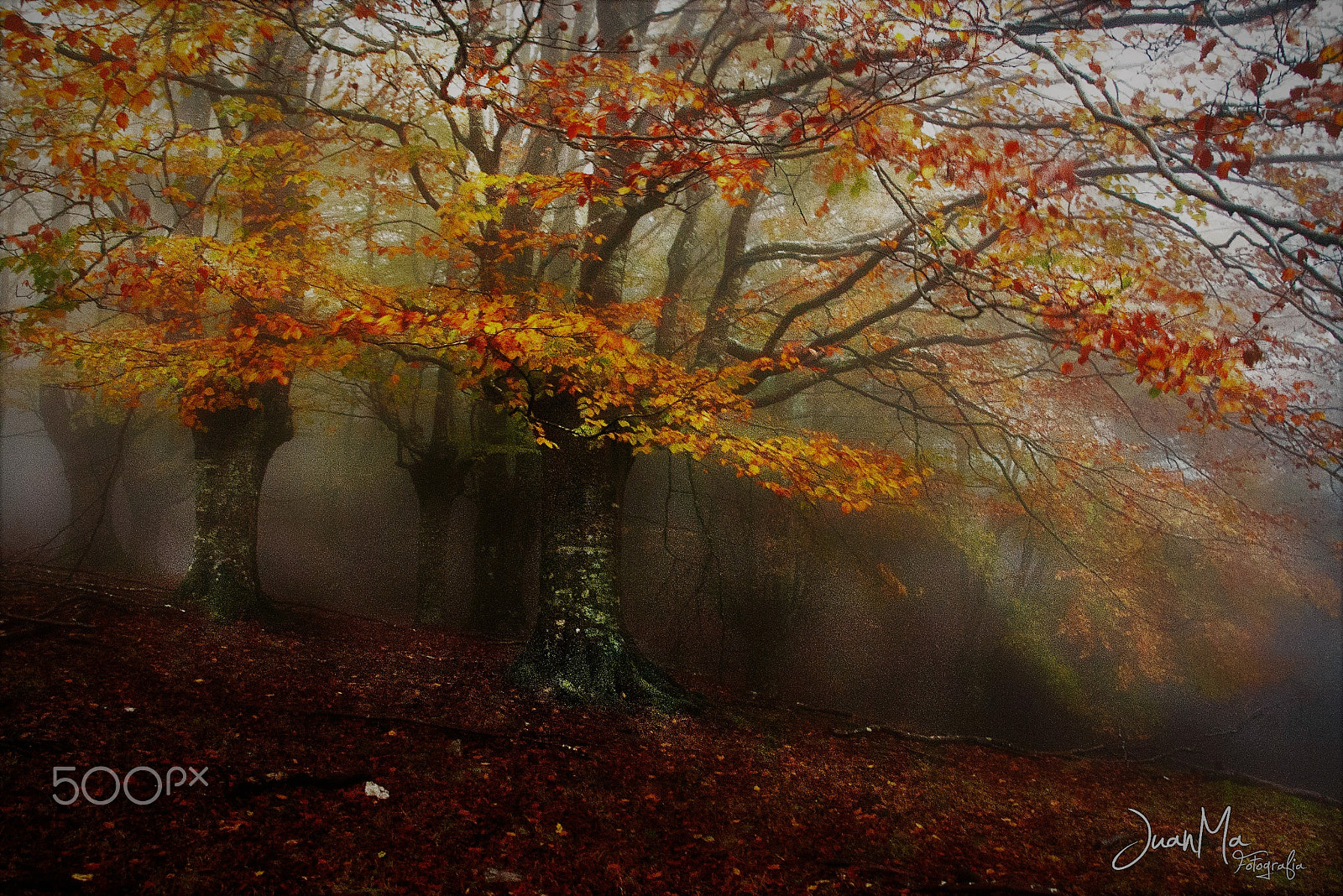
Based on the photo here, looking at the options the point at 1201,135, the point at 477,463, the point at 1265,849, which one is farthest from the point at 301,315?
the point at 1265,849

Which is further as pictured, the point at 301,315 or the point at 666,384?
the point at 301,315

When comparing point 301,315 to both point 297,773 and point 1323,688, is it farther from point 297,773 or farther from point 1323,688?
point 1323,688

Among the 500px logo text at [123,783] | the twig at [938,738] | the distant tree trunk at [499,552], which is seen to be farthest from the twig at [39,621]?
the twig at [938,738]

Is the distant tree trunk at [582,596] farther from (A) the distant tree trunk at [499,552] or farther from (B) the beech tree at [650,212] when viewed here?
(A) the distant tree trunk at [499,552]

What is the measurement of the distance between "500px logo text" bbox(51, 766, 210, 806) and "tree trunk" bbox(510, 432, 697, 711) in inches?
138

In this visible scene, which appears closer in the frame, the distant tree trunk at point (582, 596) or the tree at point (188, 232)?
the tree at point (188, 232)

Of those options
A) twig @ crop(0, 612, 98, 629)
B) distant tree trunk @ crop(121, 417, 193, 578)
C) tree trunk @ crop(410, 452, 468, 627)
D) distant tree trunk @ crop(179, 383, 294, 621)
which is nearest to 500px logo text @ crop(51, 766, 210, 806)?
twig @ crop(0, 612, 98, 629)

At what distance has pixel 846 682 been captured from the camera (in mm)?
16234

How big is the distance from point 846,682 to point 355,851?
14046mm

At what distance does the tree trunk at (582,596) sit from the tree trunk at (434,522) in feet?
14.7

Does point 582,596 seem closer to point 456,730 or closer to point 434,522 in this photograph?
point 456,730
